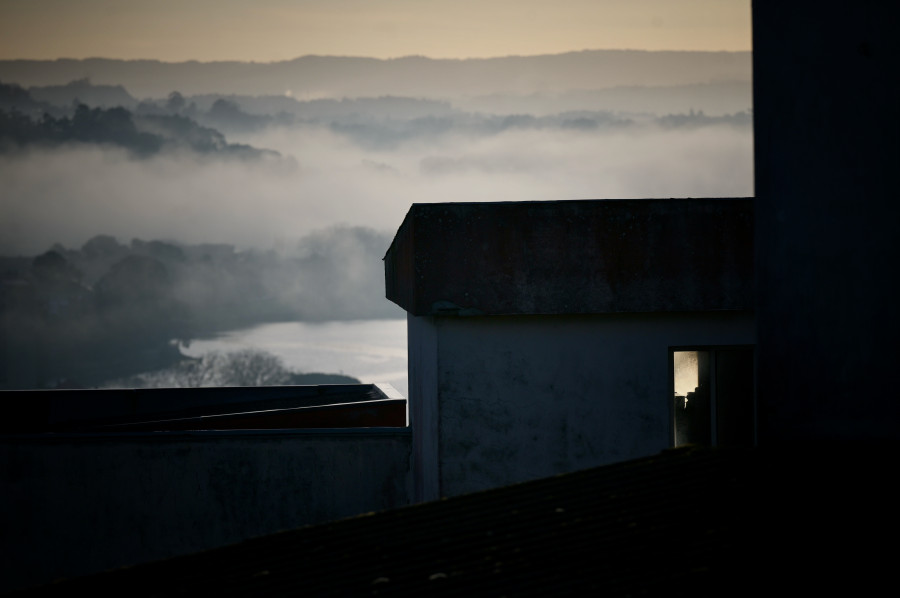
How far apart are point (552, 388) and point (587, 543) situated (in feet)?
19.0

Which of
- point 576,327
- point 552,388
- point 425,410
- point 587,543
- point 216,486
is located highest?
point 576,327

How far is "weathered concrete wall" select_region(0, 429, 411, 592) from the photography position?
12867 mm

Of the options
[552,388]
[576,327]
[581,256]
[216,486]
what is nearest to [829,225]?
[581,256]

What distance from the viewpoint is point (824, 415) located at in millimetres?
5543

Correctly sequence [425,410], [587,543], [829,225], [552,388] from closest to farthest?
[587,543] < [829,225] < [552,388] < [425,410]

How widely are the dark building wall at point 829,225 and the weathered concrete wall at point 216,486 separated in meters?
8.03

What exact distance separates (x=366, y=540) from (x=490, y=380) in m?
5.37

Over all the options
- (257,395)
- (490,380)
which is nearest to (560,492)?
(490,380)

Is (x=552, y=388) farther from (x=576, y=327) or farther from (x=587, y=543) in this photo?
(x=587, y=543)

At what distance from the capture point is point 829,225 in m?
5.55

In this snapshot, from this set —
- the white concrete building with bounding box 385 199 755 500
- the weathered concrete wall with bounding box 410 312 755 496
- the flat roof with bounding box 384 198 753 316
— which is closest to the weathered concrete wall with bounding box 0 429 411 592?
the white concrete building with bounding box 385 199 755 500

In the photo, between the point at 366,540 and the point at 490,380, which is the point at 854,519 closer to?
the point at 366,540

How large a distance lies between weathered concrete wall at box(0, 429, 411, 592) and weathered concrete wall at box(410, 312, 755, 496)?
3.42 meters

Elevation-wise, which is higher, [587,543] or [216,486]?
[587,543]
